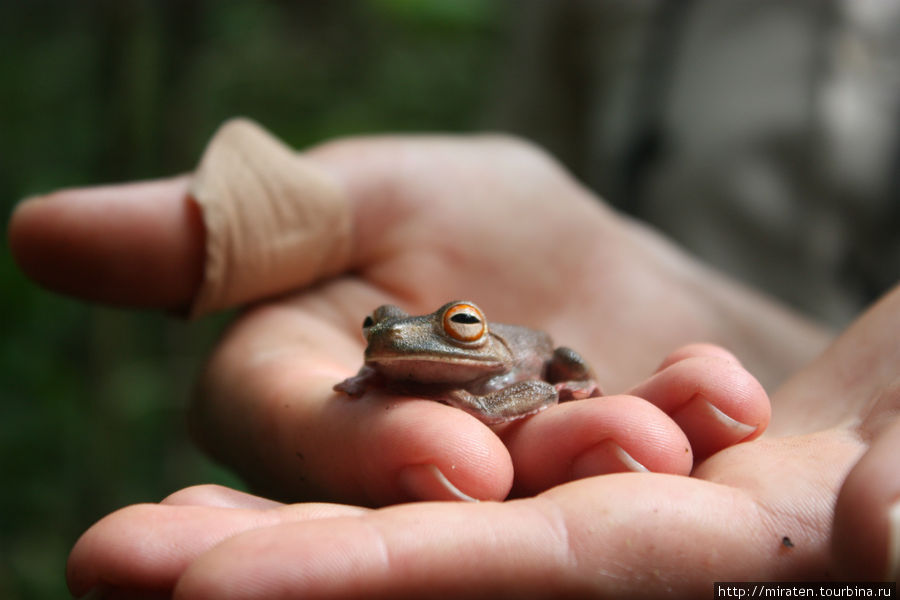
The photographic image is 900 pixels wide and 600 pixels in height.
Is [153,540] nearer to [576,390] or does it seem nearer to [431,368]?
[431,368]

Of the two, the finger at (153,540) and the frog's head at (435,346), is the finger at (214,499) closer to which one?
the finger at (153,540)

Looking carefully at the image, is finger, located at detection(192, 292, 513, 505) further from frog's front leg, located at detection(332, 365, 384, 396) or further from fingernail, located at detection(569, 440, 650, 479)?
fingernail, located at detection(569, 440, 650, 479)

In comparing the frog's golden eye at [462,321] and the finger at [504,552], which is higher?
the frog's golden eye at [462,321]

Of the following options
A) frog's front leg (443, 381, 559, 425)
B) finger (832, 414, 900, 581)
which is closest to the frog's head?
frog's front leg (443, 381, 559, 425)

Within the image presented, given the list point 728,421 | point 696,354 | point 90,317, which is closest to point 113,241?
point 696,354

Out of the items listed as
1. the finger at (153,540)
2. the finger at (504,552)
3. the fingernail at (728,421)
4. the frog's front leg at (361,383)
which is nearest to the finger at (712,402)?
the fingernail at (728,421)

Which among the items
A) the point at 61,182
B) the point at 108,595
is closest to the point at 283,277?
the point at 108,595
